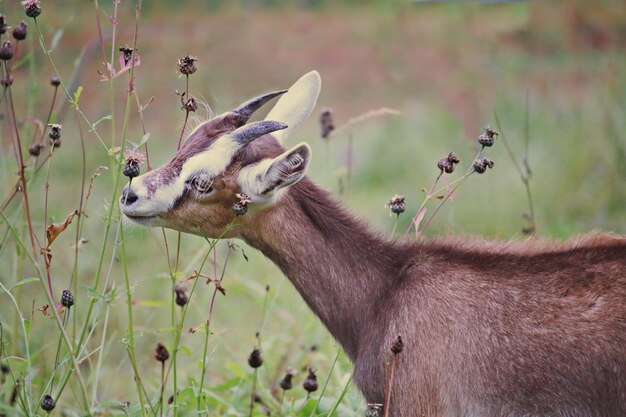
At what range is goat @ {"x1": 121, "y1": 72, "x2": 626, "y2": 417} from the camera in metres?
4.73

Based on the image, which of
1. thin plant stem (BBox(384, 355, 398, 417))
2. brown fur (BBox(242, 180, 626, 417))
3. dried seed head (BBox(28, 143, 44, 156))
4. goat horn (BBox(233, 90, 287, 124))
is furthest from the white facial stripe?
thin plant stem (BBox(384, 355, 398, 417))

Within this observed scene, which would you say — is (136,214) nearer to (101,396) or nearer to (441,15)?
(101,396)

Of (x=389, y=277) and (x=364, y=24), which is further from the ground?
(x=364, y=24)

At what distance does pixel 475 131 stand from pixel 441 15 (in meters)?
3.62

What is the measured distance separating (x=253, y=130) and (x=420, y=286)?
1.19m

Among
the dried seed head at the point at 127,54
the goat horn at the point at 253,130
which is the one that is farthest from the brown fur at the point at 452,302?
the dried seed head at the point at 127,54

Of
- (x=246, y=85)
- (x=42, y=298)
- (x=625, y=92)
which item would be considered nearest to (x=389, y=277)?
(x=42, y=298)

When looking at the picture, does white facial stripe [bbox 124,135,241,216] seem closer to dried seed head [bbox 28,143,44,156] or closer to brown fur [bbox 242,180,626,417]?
brown fur [bbox 242,180,626,417]

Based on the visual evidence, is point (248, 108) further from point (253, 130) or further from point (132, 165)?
point (132, 165)

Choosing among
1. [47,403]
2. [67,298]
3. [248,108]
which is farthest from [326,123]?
[47,403]

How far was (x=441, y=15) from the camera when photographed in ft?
48.4

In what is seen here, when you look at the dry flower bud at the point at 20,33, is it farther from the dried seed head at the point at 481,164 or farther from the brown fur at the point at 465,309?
the dried seed head at the point at 481,164

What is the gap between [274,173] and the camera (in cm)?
502


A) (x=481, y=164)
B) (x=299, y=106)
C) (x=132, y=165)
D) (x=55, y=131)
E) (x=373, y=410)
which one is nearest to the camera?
(x=132, y=165)
